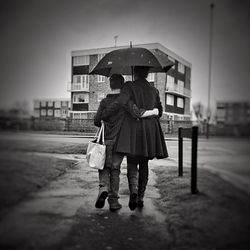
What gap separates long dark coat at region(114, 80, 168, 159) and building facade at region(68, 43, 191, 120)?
0.46 ft

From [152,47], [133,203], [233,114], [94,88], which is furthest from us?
[133,203]

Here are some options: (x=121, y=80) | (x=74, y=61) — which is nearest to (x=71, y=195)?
(x=74, y=61)

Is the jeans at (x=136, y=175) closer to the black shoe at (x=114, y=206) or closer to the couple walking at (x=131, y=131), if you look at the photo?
the couple walking at (x=131, y=131)

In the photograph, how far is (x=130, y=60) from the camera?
8.80ft

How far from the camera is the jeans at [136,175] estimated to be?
9.80 feet

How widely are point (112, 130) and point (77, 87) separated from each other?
772 millimetres

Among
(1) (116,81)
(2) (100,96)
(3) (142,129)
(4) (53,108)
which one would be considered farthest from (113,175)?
(4) (53,108)

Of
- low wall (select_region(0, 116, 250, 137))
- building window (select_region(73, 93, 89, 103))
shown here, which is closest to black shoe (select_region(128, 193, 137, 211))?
low wall (select_region(0, 116, 250, 137))

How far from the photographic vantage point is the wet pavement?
1600 mm

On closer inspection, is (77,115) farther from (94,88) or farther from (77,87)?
(94,88)

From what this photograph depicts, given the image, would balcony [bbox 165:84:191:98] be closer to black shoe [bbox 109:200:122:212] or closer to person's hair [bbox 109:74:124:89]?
person's hair [bbox 109:74:124:89]

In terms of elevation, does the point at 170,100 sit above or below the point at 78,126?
above

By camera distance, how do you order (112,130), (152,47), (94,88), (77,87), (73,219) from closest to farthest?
(73,219) < (77,87) < (152,47) < (94,88) < (112,130)

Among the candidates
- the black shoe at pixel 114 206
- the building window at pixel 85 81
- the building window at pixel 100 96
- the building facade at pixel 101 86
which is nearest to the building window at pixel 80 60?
the building facade at pixel 101 86
